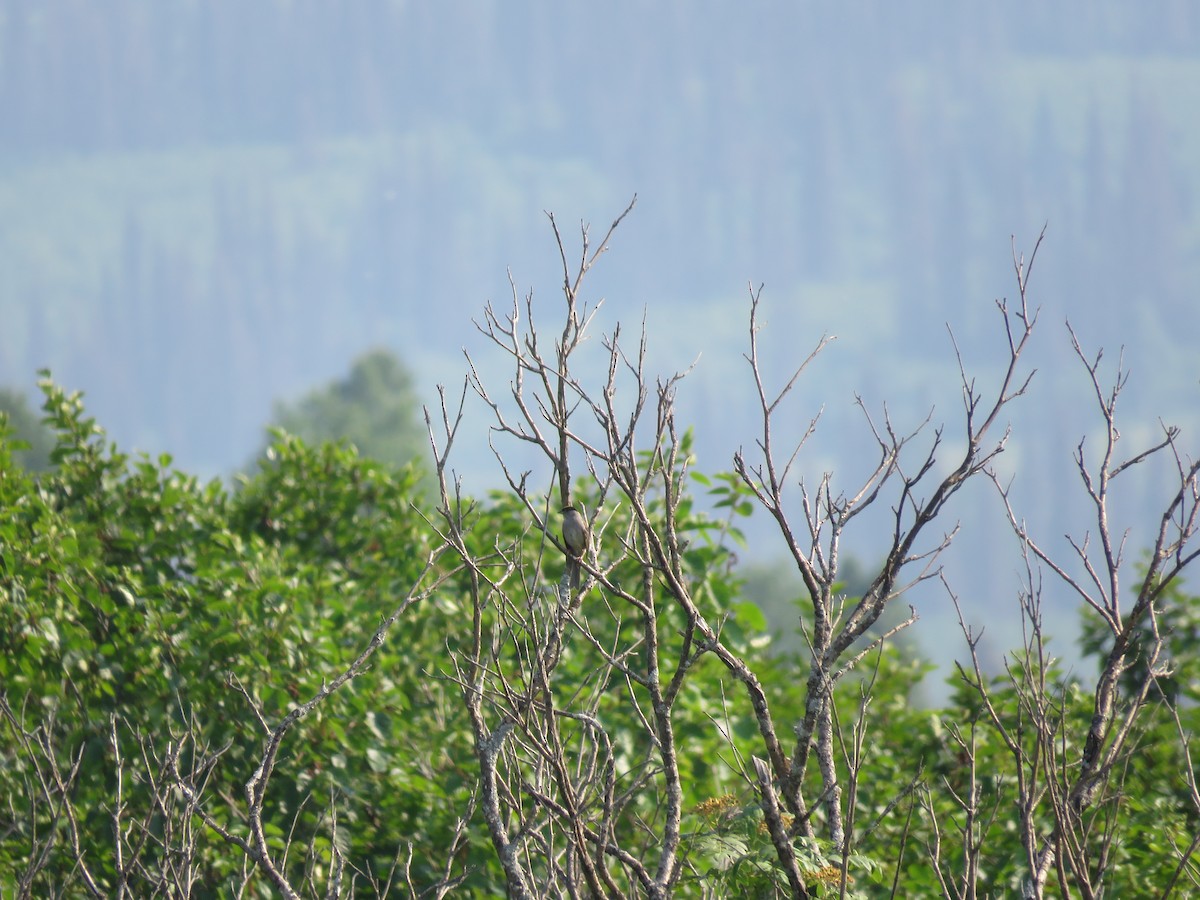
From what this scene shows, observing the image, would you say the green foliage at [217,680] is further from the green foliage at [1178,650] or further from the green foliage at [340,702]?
the green foliage at [1178,650]

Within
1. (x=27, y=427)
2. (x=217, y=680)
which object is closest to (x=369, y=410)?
(x=27, y=427)

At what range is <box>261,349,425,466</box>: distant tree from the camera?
70.9 metres

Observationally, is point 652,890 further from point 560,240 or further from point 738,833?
point 560,240

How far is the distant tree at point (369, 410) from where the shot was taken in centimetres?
7094

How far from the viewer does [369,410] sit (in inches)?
3187

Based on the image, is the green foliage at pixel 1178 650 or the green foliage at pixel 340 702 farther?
the green foliage at pixel 1178 650

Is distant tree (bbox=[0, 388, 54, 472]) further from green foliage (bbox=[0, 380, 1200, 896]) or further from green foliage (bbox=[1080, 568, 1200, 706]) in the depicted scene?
green foliage (bbox=[1080, 568, 1200, 706])

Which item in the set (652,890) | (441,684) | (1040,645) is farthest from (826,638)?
(441,684)

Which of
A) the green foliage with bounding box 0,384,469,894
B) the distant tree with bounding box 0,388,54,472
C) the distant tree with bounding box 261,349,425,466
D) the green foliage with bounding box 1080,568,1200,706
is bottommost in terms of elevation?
the green foliage with bounding box 0,384,469,894

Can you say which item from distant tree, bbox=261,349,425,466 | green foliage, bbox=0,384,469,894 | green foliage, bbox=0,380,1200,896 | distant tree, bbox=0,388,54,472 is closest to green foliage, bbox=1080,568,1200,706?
green foliage, bbox=0,380,1200,896

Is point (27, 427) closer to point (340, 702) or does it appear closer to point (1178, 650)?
point (340, 702)

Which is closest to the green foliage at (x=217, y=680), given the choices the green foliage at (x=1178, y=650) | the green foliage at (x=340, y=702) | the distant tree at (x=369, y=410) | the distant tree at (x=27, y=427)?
the green foliage at (x=340, y=702)

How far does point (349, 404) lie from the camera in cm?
8069

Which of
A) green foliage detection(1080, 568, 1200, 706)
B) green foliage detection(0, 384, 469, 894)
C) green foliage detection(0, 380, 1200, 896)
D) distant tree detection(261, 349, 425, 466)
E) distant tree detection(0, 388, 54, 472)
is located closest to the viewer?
green foliage detection(0, 380, 1200, 896)
